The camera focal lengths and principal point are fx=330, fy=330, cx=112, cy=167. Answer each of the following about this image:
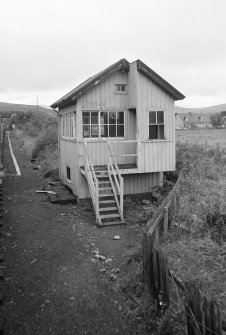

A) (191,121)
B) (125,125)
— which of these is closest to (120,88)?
(125,125)

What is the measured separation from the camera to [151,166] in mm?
12852

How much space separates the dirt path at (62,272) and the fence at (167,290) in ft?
2.13

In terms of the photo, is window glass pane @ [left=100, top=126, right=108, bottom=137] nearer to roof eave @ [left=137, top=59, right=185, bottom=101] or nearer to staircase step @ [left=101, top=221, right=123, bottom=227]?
roof eave @ [left=137, top=59, right=185, bottom=101]

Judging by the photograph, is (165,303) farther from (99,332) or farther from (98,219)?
(98,219)

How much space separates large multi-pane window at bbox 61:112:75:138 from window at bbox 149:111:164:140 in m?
3.28

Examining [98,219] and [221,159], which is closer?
[98,219]

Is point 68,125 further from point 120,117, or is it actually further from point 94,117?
point 120,117

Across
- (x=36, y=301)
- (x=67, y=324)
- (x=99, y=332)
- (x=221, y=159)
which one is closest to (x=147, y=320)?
(x=99, y=332)

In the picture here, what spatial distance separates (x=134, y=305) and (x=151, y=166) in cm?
766

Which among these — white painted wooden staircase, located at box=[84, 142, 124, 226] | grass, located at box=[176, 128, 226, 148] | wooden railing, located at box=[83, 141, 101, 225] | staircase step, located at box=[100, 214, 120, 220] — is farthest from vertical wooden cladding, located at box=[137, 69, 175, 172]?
grass, located at box=[176, 128, 226, 148]

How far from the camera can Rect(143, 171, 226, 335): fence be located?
3.64 m

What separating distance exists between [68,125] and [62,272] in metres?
9.19

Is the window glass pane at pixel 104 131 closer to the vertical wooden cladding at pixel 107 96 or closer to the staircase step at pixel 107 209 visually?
the vertical wooden cladding at pixel 107 96

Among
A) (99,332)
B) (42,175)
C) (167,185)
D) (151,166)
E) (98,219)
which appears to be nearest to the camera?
(99,332)
